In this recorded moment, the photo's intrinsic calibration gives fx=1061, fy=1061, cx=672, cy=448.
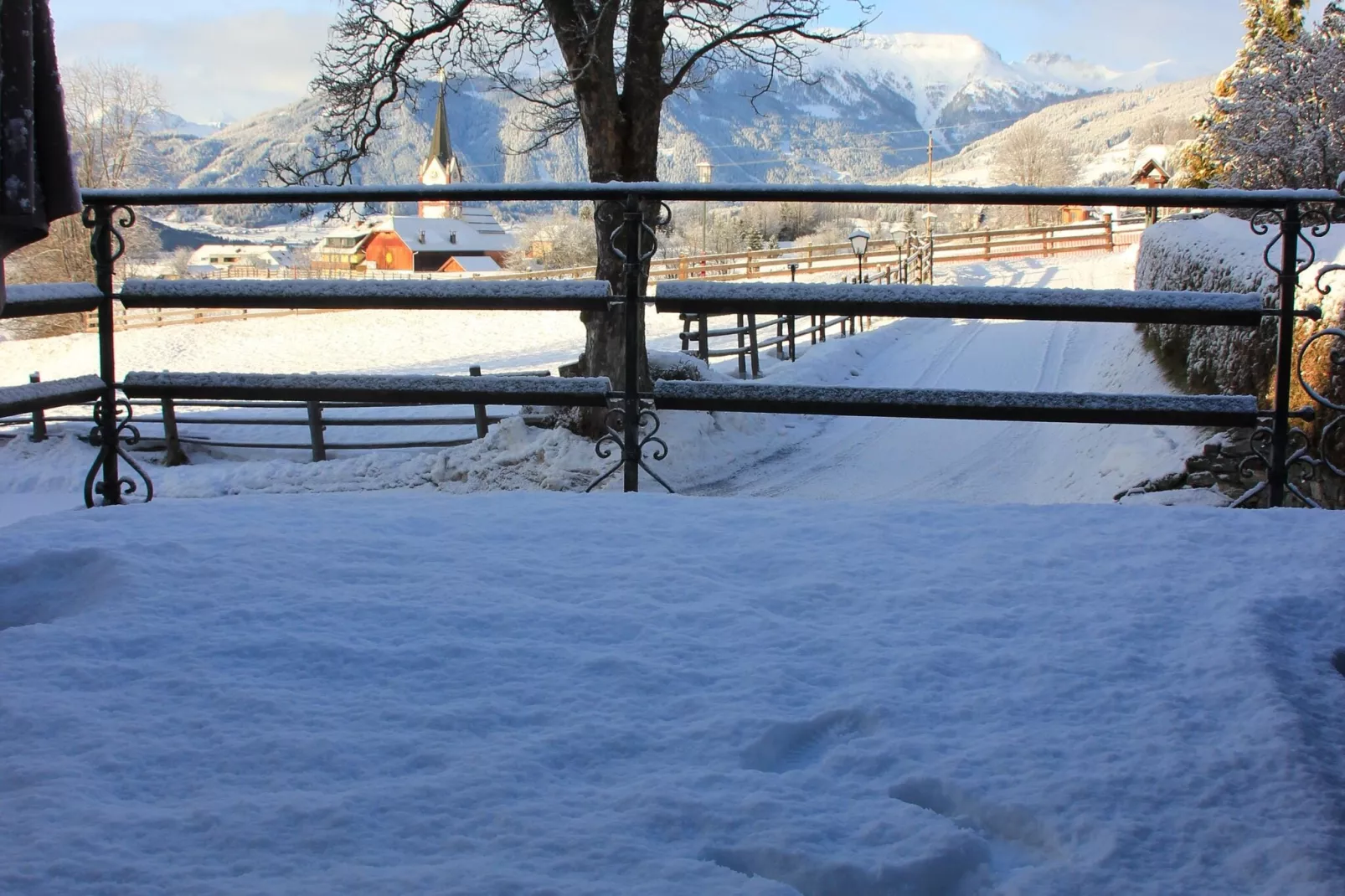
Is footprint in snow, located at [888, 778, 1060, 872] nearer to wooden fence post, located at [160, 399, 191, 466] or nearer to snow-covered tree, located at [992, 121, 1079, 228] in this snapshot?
wooden fence post, located at [160, 399, 191, 466]

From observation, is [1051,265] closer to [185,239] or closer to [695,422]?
[695,422]

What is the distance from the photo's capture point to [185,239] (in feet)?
335

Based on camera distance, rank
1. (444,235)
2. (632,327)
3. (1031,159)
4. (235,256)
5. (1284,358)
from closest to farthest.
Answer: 1. (1284,358)
2. (632,327)
3. (1031,159)
4. (235,256)
5. (444,235)

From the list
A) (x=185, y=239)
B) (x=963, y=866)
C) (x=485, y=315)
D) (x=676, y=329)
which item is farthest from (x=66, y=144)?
(x=185, y=239)

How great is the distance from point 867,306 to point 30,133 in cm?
251

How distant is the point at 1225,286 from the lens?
7273mm

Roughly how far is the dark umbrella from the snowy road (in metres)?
5.04

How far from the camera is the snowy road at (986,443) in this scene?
8.49 meters

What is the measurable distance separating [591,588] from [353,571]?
568 millimetres

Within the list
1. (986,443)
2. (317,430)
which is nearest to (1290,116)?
(986,443)

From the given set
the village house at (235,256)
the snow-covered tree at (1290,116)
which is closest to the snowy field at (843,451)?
the snow-covered tree at (1290,116)

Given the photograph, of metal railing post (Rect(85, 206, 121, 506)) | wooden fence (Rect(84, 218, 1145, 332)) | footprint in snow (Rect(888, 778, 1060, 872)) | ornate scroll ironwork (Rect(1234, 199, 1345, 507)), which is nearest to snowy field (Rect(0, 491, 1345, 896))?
footprint in snow (Rect(888, 778, 1060, 872))

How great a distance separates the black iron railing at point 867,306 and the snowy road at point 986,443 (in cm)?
283

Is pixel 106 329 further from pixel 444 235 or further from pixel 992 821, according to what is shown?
pixel 444 235
